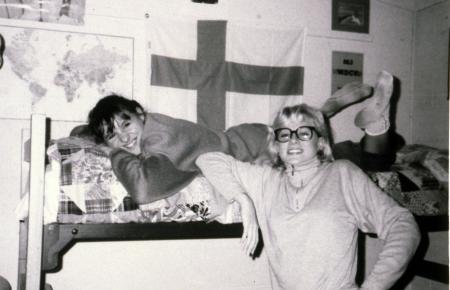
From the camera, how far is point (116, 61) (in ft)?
Result: 6.46

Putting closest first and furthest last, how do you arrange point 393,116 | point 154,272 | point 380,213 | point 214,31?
point 380,213 < point 154,272 < point 214,31 < point 393,116

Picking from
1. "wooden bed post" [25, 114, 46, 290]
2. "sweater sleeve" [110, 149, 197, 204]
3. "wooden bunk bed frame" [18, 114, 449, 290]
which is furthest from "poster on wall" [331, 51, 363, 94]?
"wooden bed post" [25, 114, 46, 290]

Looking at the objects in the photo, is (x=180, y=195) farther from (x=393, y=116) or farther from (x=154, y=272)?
(x=393, y=116)

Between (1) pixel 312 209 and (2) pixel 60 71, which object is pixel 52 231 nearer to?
(1) pixel 312 209

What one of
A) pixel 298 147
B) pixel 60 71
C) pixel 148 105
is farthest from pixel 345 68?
pixel 60 71

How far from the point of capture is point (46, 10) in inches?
73.7

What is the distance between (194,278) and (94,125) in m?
0.92

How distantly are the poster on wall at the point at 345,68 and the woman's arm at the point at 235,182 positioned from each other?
1.23 meters

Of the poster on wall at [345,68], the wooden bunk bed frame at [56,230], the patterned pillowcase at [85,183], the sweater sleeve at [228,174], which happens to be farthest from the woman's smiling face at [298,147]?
the poster on wall at [345,68]

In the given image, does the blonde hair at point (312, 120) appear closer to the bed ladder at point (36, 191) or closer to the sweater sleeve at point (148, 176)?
the sweater sleeve at point (148, 176)

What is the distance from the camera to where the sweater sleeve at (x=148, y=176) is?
49.2 inches

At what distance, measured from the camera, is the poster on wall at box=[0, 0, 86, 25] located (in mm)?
1824

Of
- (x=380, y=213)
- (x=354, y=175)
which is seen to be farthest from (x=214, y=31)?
(x=380, y=213)

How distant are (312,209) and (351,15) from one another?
63.5 inches
